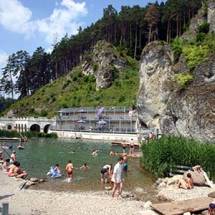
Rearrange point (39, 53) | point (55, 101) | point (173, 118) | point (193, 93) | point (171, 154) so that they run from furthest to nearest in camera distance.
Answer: point (39, 53) < point (55, 101) < point (173, 118) < point (193, 93) < point (171, 154)

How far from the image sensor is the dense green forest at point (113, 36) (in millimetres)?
152875

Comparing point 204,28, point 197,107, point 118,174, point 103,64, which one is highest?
point 204,28

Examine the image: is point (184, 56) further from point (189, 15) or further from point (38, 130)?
point (189, 15)

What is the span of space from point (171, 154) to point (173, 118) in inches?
1000

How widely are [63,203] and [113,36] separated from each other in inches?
5891

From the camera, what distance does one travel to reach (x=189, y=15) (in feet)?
500

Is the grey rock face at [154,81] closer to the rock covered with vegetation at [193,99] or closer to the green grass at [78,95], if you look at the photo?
the green grass at [78,95]

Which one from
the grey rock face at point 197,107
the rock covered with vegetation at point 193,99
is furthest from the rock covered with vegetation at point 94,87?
the grey rock face at point 197,107

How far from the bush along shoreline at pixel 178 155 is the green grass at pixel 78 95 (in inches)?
2890

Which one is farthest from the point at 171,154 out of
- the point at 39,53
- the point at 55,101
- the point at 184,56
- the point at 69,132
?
the point at 39,53

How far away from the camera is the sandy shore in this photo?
24.9m

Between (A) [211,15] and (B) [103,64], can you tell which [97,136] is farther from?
(A) [211,15]

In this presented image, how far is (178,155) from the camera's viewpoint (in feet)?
132

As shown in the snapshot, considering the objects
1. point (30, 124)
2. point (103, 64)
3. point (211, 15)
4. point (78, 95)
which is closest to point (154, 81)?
point (211, 15)
